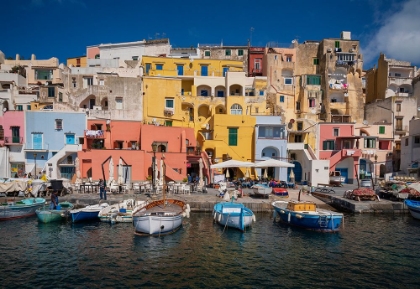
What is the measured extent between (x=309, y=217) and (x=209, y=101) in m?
27.1

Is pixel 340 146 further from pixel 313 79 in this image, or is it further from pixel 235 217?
pixel 235 217

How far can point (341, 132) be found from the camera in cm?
4000

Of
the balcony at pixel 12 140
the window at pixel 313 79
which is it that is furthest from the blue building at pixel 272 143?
the balcony at pixel 12 140

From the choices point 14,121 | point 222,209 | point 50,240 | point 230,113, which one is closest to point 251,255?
point 222,209

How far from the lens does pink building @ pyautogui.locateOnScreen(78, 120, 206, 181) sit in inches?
1275

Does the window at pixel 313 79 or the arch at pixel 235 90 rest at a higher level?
the window at pixel 313 79

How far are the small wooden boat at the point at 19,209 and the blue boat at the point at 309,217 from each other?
1870 centimetres

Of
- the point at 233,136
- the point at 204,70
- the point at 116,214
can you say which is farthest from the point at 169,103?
the point at 116,214

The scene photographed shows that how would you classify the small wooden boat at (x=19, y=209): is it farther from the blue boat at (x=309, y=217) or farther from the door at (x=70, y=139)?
the blue boat at (x=309, y=217)

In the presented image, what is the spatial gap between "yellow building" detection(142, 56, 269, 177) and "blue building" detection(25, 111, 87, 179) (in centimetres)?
950

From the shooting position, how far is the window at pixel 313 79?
160 feet

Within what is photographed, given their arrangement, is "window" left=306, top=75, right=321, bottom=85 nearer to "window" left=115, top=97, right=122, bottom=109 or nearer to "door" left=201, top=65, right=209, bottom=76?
"door" left=201, top=65, right=209, bottom=76

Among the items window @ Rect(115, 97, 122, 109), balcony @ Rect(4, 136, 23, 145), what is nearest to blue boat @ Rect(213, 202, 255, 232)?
window @ Rect(115, 97, 122, 109)

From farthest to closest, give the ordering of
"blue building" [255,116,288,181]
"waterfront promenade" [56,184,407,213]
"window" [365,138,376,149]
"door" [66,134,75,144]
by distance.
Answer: "window" [365,138,376,149]
"blue building" [255,116,288,181]
"door" [66,134,75,144]
"waterfront promenade" [56,184,407,213]
